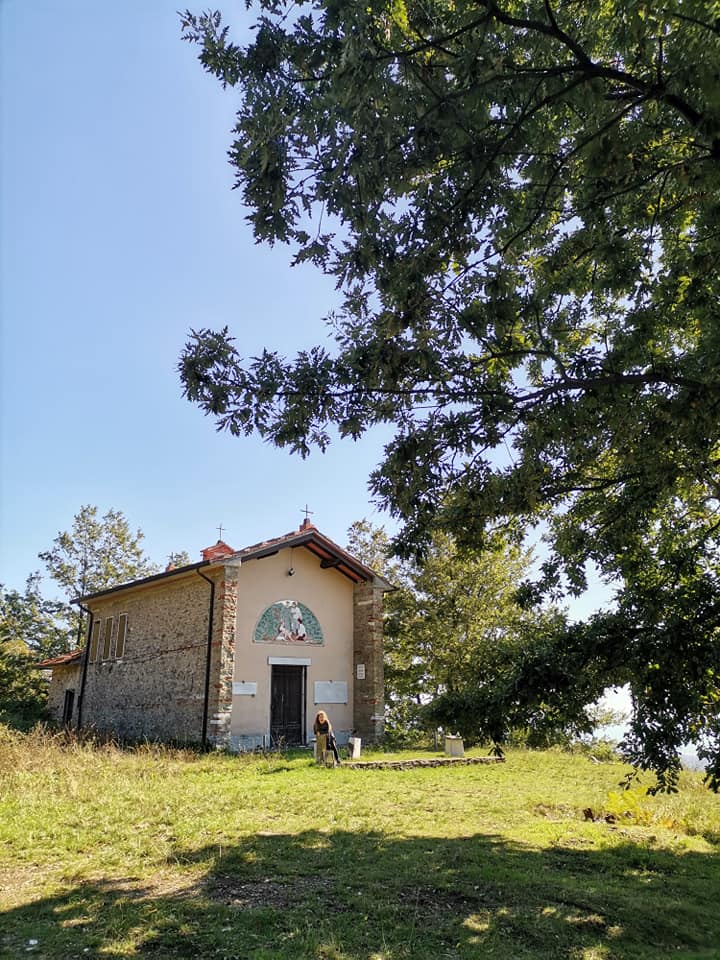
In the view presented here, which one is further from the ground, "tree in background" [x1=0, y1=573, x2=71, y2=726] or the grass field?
"tree in background" [x1=0, y1=573, x2=71, y2=726]

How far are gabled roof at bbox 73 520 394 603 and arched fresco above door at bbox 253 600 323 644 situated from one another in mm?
1551

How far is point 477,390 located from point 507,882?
16.0 feet

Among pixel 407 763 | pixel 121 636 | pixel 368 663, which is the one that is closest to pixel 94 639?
pixel 121 636

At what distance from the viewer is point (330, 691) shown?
773 inches

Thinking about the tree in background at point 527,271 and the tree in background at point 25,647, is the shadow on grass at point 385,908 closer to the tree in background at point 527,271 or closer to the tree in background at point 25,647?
the tree in background at point 527,271

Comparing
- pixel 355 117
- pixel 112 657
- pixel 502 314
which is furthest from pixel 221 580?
pixel 355 117

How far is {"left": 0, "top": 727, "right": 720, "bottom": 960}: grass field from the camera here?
4898 mm

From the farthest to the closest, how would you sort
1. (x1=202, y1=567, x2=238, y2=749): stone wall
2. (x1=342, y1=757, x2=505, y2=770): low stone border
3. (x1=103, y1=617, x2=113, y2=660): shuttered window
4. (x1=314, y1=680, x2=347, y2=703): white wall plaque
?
1. (x1=103, y1=617, x2=113, y2=660): shuttered window
2. (x1=314, y1=680, x2=347, y2=703): white wall plaque
3. (x1=202, y1=567, x2=238, y2=749): stone wall
4. (x1=342, y1=757, x2=505, y2=770): low stone border

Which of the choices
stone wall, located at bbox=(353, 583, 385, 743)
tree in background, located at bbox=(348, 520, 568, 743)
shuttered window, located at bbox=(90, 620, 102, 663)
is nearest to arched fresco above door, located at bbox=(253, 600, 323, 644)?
stone wall, located at bbox=(353, 583, 385, 743)

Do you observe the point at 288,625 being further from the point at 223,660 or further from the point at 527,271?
the point at 527,271

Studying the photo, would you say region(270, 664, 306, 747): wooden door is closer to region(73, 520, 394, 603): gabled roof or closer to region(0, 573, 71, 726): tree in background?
region(73, 520, 394, 603): gabled roof

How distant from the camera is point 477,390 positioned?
20.1 ft

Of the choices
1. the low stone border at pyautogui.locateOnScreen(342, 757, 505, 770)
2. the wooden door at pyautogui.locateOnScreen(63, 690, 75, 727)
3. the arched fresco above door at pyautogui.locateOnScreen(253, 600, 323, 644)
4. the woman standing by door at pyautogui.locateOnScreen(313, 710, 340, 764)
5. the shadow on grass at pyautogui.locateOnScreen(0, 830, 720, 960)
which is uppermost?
the arched fresco above door at pyautogui.locateOnScreen(253, 600, 323, 644)

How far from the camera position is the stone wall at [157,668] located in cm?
1802
